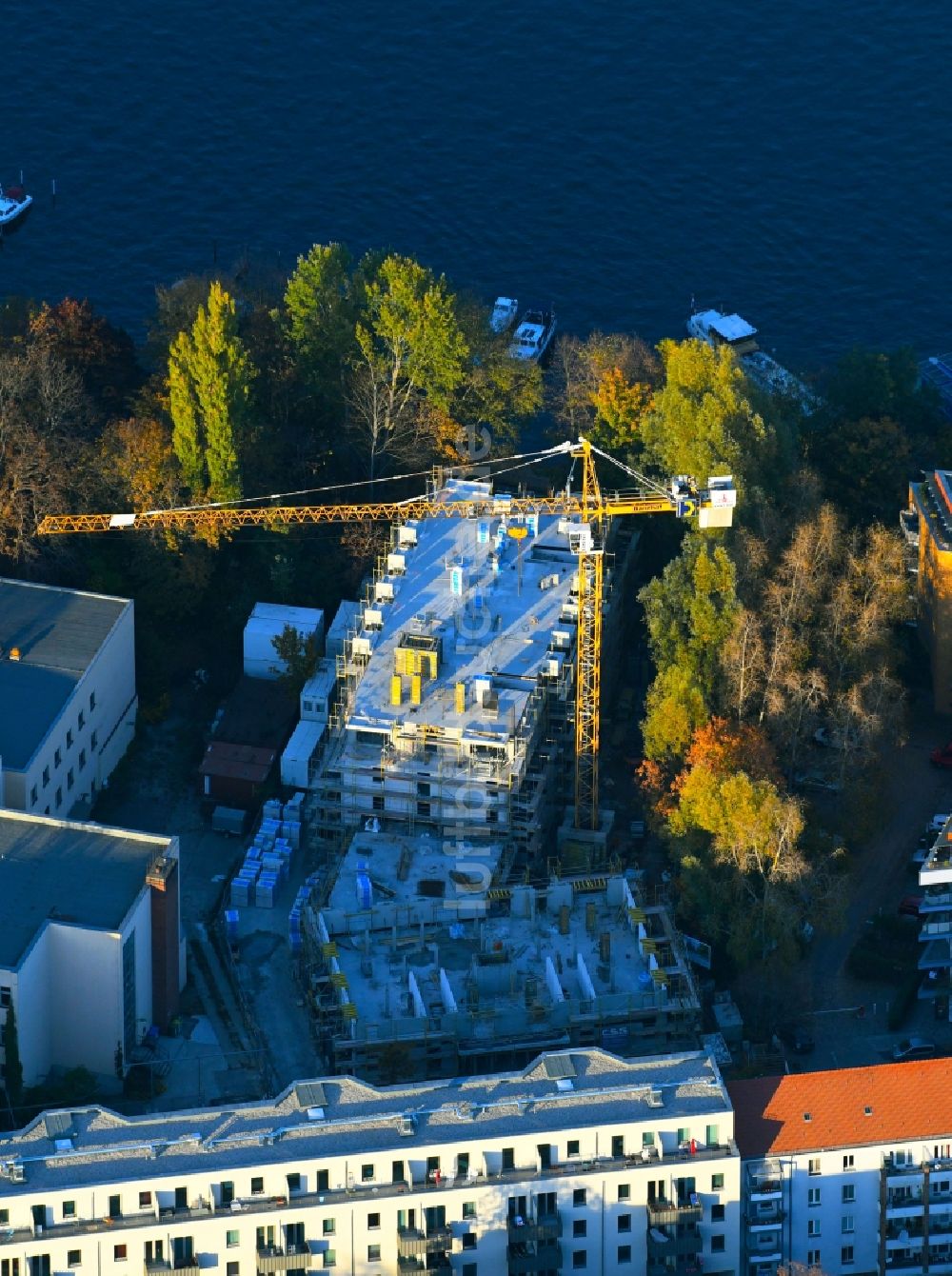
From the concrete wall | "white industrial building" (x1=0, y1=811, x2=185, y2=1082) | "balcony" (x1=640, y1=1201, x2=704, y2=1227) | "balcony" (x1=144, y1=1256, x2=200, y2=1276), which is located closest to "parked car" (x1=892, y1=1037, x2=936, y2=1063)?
"balcony" (x1=640, y1=1201, x2=704, y2=1227)

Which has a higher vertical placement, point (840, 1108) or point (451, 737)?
point (451, 737)

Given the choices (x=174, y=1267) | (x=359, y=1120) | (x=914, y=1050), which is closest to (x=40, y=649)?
(x=359, y=1120)

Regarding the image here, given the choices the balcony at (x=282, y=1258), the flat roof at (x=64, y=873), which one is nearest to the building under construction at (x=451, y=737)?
the flat roof at (x=64, y=873)

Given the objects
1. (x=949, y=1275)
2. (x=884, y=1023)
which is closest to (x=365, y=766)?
(x=884, y=1023)

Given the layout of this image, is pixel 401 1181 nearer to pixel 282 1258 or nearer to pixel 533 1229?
pixel 282 1258

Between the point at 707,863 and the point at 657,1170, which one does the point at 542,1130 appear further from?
the point at 707,863
